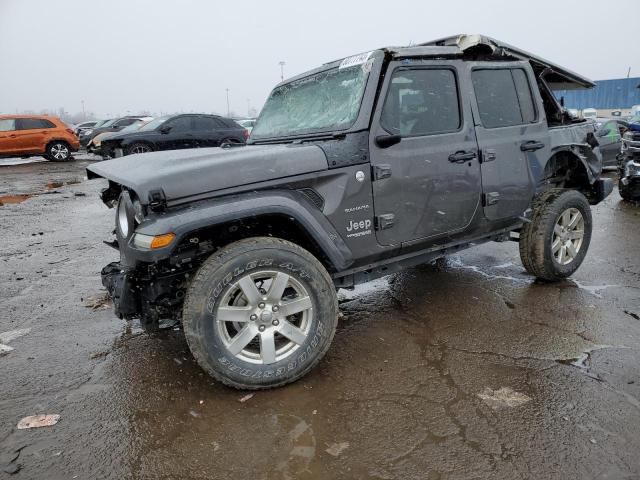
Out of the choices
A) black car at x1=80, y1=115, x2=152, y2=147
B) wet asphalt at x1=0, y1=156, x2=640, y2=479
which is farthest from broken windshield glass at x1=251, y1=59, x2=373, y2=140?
black car at x1=80, y1=115, x2=152, y2=147

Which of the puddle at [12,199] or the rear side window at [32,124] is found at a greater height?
the rear side window at [32,124]

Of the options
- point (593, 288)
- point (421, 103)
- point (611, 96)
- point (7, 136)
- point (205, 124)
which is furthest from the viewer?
point (611, 96)

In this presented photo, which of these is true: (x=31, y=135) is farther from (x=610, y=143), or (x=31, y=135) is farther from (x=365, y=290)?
(x=610, y=143)

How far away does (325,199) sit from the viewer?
2.75 m

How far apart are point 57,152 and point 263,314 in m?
18.3

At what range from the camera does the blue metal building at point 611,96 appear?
3428cm

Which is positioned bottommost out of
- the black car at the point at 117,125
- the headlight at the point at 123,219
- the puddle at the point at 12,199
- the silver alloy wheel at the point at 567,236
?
the silver alloy wheel at the point at 567,236

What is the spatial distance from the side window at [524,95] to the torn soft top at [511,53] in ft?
0.52

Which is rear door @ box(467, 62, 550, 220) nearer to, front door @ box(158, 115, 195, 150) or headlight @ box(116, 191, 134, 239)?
headlight @ box(116, 191, 134, 239)

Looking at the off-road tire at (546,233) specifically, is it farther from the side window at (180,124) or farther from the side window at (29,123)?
the side window at (29,123)

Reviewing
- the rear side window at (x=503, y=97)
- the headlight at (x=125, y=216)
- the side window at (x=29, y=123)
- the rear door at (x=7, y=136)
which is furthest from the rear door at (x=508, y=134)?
the side window at (x=29, y=123)

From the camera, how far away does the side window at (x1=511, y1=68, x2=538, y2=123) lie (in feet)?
12.6

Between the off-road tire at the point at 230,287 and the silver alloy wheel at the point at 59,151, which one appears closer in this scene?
the off-road tire at the point at 230,287

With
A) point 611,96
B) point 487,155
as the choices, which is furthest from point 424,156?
point 611,96
